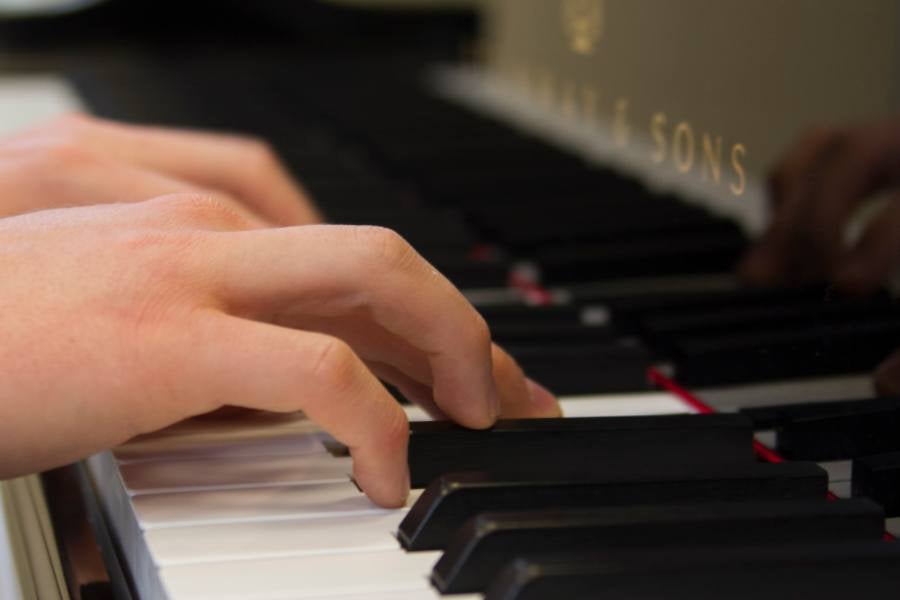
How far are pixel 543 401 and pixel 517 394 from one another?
0.14ft

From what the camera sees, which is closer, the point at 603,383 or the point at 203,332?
the point at 203,332

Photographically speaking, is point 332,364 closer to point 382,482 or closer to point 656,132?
point 382,482

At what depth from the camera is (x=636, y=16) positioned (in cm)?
171

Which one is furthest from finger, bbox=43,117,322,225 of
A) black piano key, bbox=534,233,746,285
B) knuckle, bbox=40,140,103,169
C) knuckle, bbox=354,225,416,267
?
knuckle, bbox=354,225,416,267

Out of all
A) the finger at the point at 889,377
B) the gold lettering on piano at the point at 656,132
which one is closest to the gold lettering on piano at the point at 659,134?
the gold lettering on piano at the point at 656,132

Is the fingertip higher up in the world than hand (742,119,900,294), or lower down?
lower down

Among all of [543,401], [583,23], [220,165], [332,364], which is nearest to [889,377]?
[543,401]

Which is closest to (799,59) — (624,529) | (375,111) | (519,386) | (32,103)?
(519,386)

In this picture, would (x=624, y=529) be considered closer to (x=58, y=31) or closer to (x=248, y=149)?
(x=248, y=149)

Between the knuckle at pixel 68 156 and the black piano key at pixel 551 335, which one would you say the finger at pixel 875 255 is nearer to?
the black piano key at pixel 551 335

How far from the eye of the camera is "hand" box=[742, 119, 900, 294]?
116 centimetres

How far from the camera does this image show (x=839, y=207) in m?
1.22

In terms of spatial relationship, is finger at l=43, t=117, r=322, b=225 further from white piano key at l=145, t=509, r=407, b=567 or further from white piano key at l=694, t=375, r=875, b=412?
white piano key at l=145, t=509, r=407, b=567

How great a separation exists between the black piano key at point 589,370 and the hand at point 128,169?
0.42 m
